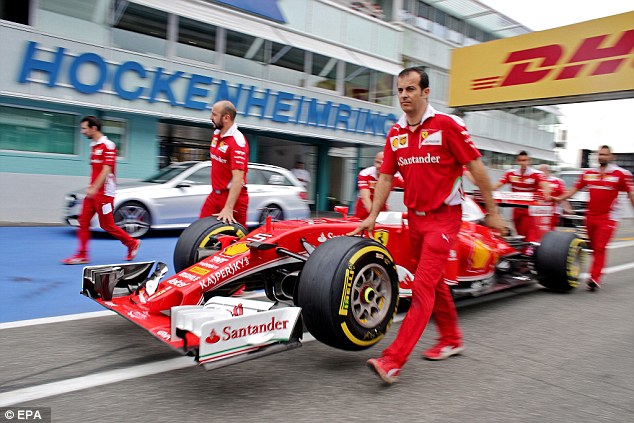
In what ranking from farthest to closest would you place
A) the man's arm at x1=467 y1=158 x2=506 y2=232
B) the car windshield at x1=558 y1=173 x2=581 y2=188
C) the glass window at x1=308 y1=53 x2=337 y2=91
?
the car windshield at x1=558 y1=173 x2=581 y2=188 < the glass window at x1=308 y1=53 x2=337 y2=91 < the man's arm at x1=467 y1=158 x2=506 y2=232

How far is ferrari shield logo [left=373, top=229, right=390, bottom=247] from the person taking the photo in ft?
14.5

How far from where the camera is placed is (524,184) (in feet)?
26.4

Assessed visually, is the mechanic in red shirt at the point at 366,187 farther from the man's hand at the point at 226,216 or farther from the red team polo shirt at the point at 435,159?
the red team polo shirt at the point at 435,159

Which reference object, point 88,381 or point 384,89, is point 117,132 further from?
point 88,381

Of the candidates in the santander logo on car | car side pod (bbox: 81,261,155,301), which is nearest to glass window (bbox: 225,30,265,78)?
car side pod (bbox: 81,261,155,301)

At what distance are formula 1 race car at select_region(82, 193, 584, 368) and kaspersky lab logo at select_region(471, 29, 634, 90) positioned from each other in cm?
997

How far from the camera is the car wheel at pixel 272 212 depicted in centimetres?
1113

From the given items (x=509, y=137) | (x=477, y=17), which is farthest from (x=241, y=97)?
(x=509, y=137)

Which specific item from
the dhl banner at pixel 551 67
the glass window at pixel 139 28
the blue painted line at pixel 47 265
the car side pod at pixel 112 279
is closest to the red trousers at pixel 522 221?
the blue painted line at pixel 47 265

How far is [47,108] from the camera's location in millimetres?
12047

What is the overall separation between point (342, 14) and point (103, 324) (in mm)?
16349

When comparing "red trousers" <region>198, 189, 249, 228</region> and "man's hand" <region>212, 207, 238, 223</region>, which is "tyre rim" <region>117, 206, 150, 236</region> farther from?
"man's hand" <region>212, 207, 238, 223</region>

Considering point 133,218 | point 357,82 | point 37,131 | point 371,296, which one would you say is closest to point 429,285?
point 371,296

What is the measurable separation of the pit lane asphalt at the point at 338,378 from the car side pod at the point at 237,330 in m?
0.30
